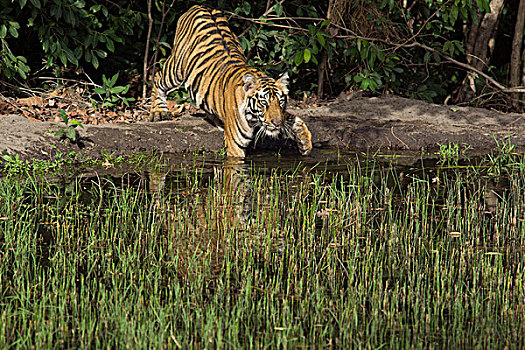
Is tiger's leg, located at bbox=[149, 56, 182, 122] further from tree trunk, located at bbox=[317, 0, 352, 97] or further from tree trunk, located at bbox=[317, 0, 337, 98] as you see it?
tree trunk, located at bbox=[317, 0, 337, 98]

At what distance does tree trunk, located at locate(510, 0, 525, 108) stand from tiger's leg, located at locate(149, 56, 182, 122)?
468cm

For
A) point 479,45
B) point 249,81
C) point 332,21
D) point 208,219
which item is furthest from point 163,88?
point 479,45

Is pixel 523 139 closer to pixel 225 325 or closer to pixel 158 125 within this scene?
pixel 158 125

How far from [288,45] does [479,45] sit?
110 inches

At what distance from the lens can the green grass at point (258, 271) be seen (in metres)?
3.32

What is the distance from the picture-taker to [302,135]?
7.74 meters

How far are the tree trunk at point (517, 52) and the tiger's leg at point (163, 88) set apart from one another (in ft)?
15.3

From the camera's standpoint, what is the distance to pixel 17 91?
934 centimetres

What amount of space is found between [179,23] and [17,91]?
223cm

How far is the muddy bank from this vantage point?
7547 mm

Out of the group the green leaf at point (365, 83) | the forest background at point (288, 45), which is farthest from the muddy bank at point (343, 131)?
the forest background at point (288, 45)

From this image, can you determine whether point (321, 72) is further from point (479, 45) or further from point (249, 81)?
point (249, 81)

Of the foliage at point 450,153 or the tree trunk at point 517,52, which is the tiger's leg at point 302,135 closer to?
the foliage at point 450,153

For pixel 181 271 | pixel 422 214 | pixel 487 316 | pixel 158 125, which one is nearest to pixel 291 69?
pixel 158 125
